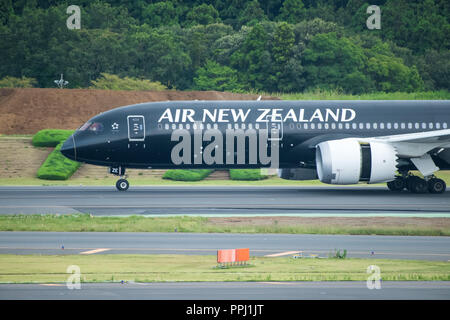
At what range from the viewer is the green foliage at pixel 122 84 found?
79.3 meters

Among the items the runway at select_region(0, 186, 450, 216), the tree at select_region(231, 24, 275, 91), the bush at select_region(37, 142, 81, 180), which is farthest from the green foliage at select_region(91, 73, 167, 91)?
the runway at select_region(0, 186, 450, 216)

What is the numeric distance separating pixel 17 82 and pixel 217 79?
21.3m

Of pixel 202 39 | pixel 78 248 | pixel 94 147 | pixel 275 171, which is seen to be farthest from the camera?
pixel 202 39

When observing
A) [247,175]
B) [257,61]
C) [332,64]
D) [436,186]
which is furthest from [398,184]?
[257,61]

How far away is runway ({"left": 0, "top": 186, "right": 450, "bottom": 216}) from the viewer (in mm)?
31812

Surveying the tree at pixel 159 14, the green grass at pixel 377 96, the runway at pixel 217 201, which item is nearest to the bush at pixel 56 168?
the runway at pixel 217 201

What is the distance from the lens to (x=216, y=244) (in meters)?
23.4

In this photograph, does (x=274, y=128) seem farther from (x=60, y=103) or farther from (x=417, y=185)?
(x=60, y=103)

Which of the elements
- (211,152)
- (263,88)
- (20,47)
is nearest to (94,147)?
(211,152)
